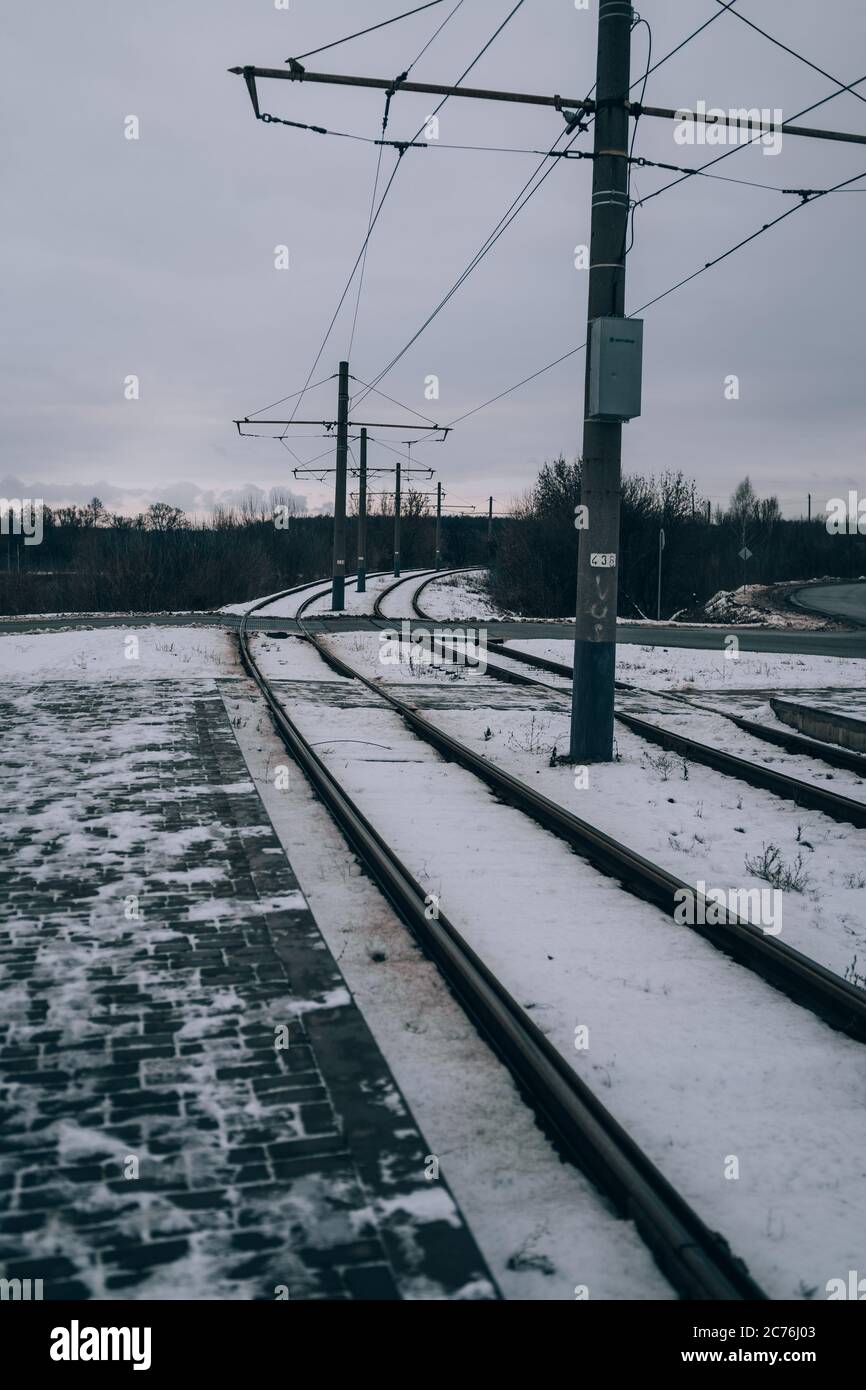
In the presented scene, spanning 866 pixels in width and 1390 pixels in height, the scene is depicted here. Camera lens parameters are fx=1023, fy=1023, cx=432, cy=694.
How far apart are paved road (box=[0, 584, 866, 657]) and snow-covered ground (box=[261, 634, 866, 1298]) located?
15894 millimetres

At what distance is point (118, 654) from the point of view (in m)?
19.5

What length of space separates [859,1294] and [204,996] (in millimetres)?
2829

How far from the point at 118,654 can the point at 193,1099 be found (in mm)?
16676

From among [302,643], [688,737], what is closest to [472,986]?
[688,737]

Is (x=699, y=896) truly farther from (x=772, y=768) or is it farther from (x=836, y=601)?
(x=836, y=601)

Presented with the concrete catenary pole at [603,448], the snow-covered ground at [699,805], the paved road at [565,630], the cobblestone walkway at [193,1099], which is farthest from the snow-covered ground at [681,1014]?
the paved road at [565,630]

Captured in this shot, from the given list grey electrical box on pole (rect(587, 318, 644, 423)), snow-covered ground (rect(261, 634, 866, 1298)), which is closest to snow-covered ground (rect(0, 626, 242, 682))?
grey electrical box on pole (rect(587, 318, 644, 423))

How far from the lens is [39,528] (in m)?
118

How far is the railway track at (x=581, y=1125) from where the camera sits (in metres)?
2.94

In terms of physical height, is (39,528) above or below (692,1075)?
above

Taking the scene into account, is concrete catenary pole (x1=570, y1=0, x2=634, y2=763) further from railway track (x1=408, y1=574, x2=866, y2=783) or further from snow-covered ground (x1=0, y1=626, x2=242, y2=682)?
snow-covered ground (x1=0, y1=626, x2=242, y2=682)
